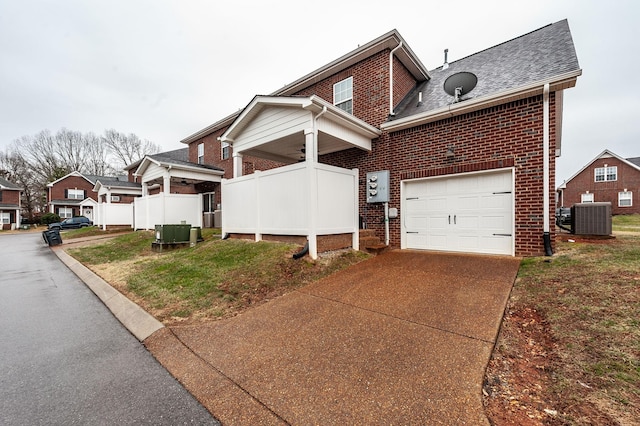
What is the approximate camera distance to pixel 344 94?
374 inches

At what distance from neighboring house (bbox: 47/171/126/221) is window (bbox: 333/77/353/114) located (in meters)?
38.4

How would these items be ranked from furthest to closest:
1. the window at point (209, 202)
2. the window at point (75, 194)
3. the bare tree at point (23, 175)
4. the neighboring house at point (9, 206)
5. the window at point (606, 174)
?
the bare tree at point (23, 175) → the window at point (75, 194) → the neighboring house at point (9, 206) → the window at point (606, 174) → the window at point (209, 202)

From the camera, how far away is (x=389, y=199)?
777 cm

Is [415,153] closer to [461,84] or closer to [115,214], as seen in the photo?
[461,84]

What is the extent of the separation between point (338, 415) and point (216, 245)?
6.64 m

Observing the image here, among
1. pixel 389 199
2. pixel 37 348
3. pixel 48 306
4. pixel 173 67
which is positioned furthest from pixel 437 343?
pixel 173 67

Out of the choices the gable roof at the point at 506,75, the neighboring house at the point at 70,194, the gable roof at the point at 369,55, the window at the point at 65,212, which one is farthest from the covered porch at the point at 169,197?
the window at the point at 65,212

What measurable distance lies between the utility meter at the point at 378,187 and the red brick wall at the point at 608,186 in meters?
30.8

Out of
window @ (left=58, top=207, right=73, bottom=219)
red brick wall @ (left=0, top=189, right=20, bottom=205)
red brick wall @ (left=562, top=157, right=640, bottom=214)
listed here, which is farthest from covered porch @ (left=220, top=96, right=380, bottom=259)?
red brick wall @ (left=0, top=189, right=20, bottom=205)

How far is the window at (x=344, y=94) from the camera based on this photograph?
931 centimetres

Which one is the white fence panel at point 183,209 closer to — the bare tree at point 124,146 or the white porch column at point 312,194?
the white porch column at point 312,194

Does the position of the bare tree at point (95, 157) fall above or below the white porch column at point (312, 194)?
above

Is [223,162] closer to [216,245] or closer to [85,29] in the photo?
[85,29]

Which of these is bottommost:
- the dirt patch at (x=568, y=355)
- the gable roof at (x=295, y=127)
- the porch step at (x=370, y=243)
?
the dirt patch at (x=568, y=355)
